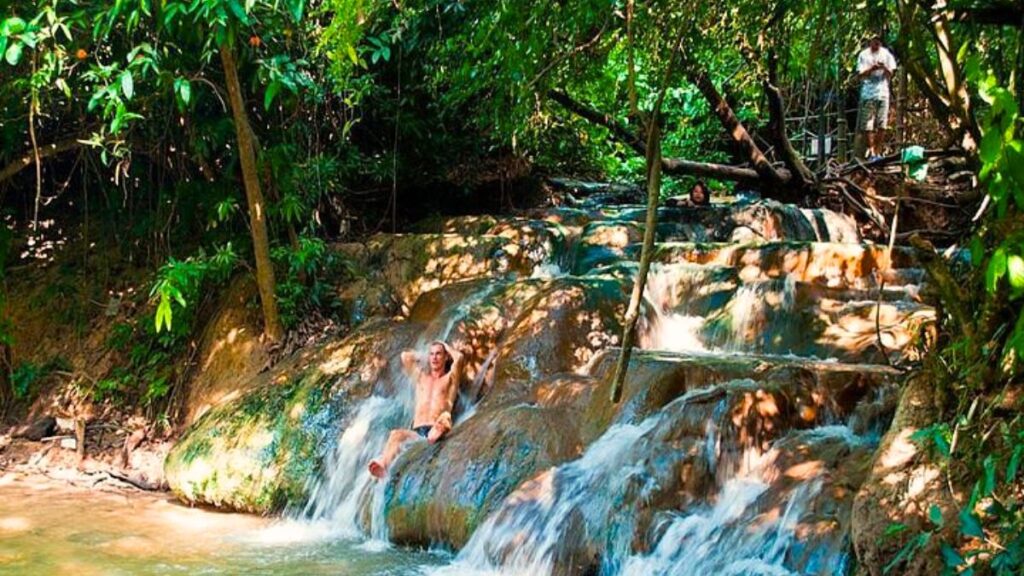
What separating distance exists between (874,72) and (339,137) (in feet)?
17.6

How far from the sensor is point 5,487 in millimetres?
6516

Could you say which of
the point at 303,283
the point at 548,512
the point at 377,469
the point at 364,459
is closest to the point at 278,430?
the point at 364,459

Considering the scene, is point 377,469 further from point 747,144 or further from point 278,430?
point 747,144

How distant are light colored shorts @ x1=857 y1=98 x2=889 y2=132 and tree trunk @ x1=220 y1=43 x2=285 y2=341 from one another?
20.6 ft

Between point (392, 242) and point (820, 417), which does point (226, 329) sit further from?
point (820, 417)

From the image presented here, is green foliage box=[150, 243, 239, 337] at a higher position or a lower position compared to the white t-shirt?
lower

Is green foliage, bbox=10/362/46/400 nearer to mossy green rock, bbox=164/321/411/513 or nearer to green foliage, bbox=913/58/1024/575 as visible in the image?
mossy green rock, bbox=164/321/411/513

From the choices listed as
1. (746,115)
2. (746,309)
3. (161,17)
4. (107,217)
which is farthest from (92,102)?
(746,115)

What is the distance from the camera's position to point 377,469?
5.48 m

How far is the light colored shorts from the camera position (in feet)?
31.8

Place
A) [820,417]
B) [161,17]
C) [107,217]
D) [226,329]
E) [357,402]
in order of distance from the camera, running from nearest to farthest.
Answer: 1. [820,417]
2. [161,17]
3. [357,402]
4. [226,329]
5. [107,217]

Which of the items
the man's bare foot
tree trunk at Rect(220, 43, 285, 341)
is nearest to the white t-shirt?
tree trunk at Rect(220, 43, 285, 341)

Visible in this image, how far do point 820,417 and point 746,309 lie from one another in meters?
1.84

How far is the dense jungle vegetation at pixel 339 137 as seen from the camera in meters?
3.27
